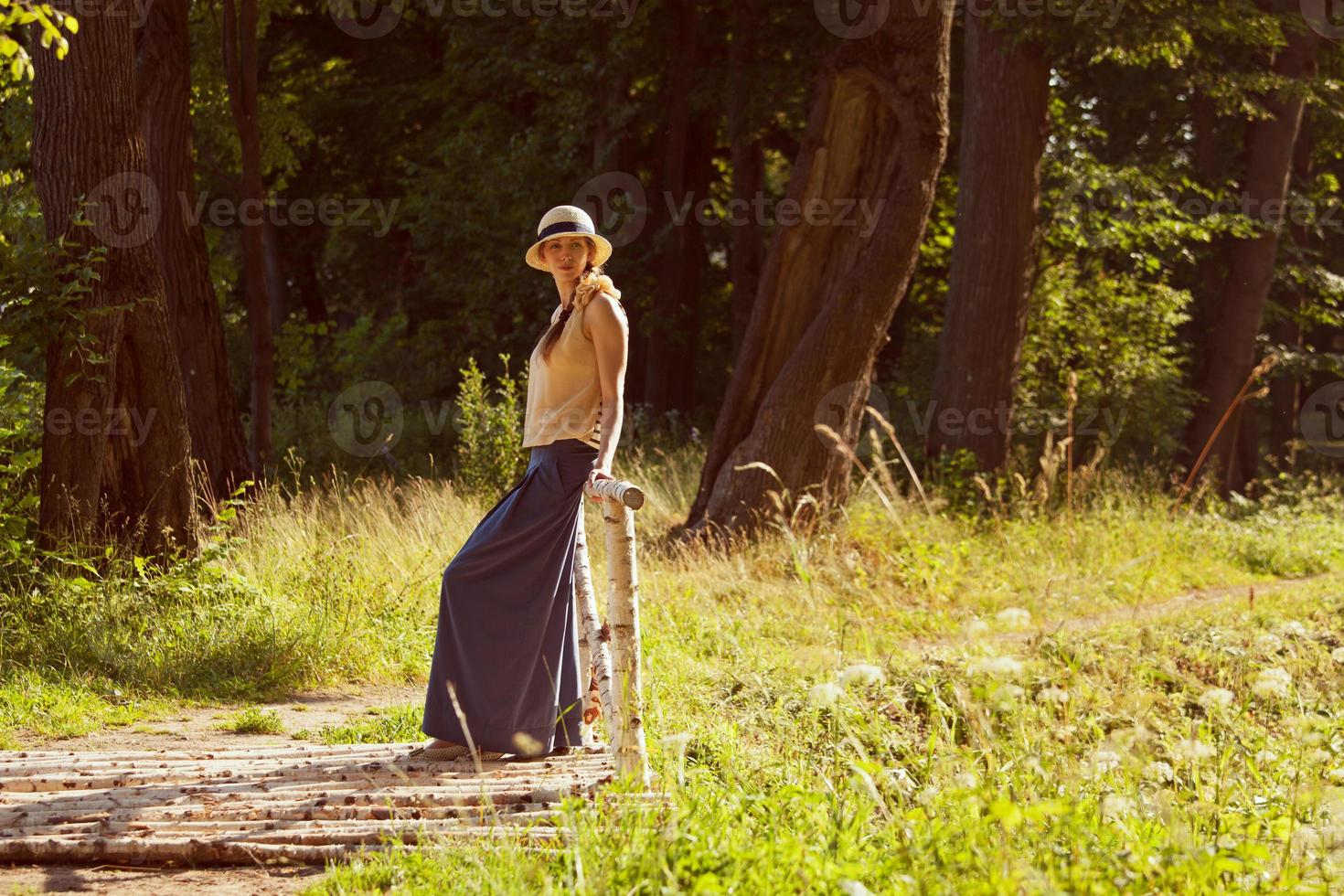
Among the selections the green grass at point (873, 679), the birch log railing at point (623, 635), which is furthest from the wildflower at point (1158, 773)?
the birch log railing at point (623, 635)

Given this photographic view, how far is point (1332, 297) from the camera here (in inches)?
904

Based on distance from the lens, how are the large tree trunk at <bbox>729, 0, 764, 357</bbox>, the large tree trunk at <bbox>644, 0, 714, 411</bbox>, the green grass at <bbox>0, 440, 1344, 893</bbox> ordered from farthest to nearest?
the large tree trunk at <bbox>644, 0, 714, 411</bbox>
the large tree trunk at <bbox>729, 0, 764, 357</bbox>
the green grass at <bbox>0, 440, 1344, 893</bbox>

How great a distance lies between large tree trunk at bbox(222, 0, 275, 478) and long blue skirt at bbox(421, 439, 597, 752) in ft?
28.3

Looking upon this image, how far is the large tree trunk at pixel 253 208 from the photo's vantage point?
45.4 ft

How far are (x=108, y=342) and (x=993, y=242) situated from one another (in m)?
9.75

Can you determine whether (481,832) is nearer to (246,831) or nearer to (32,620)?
(246,831)

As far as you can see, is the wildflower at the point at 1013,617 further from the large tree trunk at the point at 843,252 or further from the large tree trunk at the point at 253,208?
the large tree trunk at the point at 253,208

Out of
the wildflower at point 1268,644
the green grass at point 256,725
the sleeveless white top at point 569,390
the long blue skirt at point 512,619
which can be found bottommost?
the wildflower at point 1268,644

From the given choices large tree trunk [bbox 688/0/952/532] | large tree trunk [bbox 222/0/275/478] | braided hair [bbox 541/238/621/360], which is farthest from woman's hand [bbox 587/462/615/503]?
large tree trunk [bbox 222/0/275/478]

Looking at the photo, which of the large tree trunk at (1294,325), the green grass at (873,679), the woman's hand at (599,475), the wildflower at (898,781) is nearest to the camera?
the green grass at (873,679)

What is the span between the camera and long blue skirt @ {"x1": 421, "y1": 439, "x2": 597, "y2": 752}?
5641 mm

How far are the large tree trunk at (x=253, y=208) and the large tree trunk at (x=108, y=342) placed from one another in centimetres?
475

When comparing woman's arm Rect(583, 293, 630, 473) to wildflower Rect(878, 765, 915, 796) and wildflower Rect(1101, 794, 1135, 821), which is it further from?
wildflower Rect(1101, 794, 1135, 821)

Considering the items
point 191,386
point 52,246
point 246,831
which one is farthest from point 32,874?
point 191,386
